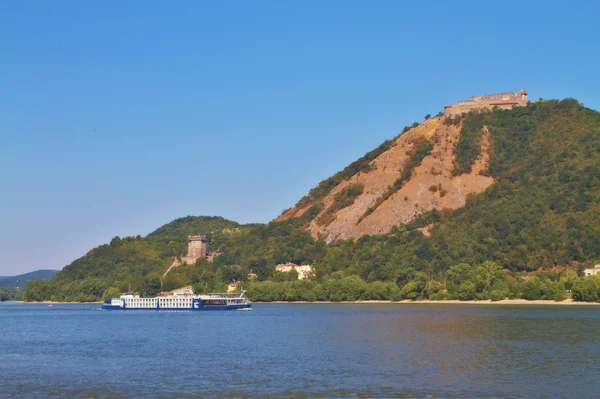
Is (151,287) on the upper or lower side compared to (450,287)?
upper

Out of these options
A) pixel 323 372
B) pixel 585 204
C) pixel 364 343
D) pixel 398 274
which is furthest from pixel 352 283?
pixel 323 372

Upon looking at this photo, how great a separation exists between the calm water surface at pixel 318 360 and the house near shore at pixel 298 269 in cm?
8833

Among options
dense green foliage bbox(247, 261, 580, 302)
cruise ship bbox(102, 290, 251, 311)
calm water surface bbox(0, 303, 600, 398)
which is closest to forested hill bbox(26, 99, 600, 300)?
dense green foliage bbox(247, 261, 580, 302)

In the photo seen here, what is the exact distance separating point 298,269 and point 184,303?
43545mm

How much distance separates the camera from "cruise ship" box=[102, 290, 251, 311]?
146475 millimetres

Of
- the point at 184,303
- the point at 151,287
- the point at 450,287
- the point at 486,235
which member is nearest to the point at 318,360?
the point at 450,287

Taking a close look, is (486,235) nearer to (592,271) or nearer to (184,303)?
(592,271)

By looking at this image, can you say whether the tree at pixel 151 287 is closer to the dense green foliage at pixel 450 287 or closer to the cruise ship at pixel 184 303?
the cruise ship at pixel 184 303

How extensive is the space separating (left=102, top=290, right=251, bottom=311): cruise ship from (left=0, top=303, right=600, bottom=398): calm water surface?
51.5 meters

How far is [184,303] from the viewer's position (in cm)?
15300

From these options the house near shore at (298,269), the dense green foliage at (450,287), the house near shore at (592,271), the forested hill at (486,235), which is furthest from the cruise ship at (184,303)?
the house near shore at (592,271)

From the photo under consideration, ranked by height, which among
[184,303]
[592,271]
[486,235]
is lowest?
[184,303]

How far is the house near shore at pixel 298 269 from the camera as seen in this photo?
602 ft

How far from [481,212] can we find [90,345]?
117470 mm
